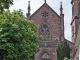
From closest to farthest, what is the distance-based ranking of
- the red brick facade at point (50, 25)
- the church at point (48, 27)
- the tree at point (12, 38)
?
the tree at point (12, 38), the red brick facade at point (50, 25), the church at point (48, 27)

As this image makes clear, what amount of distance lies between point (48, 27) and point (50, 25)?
2.24 ft

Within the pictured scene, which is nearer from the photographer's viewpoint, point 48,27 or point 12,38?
point 12,38

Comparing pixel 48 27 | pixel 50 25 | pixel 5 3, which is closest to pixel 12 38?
pixel 5 3

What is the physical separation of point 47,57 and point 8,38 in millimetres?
26405

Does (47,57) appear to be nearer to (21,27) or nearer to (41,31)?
(41,31)

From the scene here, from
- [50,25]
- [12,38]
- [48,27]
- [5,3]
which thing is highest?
[5,3]

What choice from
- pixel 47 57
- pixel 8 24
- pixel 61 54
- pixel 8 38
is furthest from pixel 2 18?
pixel 47 57

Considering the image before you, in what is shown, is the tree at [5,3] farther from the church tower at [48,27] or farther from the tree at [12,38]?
the church tower at [48,27]

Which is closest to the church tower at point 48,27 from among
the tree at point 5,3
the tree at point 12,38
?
the tree at point 12,38

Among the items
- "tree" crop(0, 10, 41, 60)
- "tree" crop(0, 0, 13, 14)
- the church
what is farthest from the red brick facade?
"tree" crop(0, 0, 13, 14)

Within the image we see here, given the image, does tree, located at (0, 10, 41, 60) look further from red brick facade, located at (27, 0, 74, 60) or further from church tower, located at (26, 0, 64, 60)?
church tower, located at (26, 0, 64, 60)

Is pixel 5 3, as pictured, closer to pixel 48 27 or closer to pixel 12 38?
pixel 12 38

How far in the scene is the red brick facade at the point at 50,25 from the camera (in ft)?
156

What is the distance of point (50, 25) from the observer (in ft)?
164
